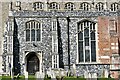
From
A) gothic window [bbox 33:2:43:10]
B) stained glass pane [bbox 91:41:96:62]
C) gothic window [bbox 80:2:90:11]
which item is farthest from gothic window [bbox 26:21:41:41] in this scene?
gothic window [bbox 80:2:90:11]

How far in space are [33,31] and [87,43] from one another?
616 cm

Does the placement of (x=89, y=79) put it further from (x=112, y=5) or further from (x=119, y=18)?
(x=112, y=5)

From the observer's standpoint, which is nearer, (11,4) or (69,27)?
(69,27)

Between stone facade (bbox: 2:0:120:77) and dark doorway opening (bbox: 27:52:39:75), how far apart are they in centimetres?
57

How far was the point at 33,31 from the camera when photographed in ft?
137

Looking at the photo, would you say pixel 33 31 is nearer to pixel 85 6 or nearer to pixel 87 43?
pixel 87 43

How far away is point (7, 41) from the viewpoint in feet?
134

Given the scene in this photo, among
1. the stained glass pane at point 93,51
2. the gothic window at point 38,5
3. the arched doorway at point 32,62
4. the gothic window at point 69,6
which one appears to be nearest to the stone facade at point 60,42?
the stained glass pane at point 93,51

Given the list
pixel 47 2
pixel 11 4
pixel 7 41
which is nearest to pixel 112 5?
pixel 47 2

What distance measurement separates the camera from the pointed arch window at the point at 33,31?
41688 millimetres

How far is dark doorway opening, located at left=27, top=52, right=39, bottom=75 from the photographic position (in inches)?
1644

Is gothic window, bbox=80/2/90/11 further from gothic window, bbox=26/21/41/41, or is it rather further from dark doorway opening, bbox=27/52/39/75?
dark doorway opening, bbox=27/52/39/75

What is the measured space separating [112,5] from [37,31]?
72.4ft

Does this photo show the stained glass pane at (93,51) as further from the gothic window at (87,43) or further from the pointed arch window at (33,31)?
the pointed arch window at (33,31)
